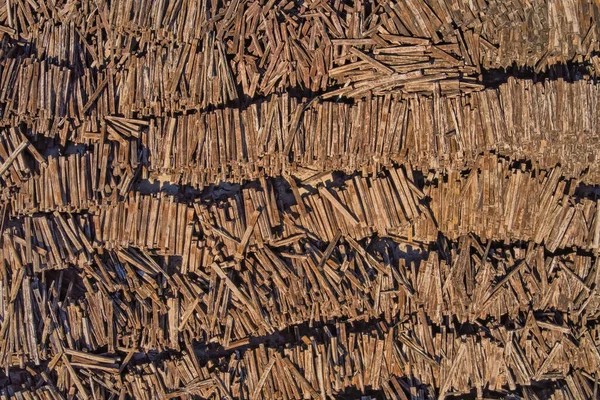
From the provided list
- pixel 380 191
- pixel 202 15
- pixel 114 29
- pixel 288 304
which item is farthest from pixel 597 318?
pixel 114 29

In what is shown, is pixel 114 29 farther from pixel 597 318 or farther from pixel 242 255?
pixel 597 318

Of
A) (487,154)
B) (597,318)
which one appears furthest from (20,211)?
(597,318)

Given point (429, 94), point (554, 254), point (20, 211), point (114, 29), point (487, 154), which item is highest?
point (114, 29)

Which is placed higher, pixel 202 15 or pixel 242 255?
pixel 202 15

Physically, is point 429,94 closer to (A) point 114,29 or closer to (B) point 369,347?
(B) point 369,347

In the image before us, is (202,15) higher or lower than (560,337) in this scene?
higher

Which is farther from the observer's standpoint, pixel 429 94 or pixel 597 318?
pixel 597 318
